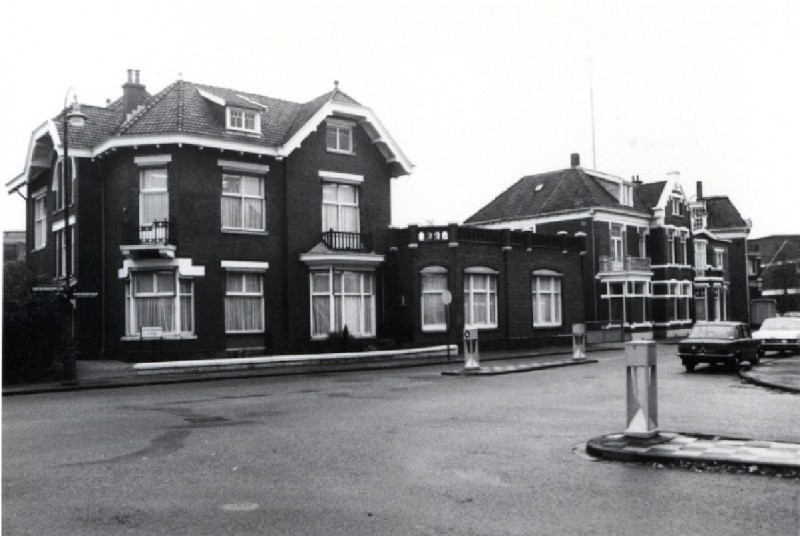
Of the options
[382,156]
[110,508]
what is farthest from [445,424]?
[382,156]

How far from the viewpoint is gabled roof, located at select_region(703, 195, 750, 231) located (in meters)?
64.4

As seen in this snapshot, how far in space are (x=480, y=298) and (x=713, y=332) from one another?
43.0 ft

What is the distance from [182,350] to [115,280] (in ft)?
12.1

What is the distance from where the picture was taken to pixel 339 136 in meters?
32.6

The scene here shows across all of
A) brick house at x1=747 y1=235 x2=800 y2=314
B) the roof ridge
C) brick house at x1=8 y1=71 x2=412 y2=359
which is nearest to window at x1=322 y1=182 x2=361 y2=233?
brick house at x1=8 y1=71 x2=412 y2=359

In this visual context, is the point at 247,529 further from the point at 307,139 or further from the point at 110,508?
the point at 307,139

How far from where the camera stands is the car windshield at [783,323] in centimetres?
3191

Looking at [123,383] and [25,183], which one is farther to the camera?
[25,183]

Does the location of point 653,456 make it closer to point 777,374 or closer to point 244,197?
point 777,374

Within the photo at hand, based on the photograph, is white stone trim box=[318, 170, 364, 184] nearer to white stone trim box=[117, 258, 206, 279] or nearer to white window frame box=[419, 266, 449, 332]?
white window frame box=[419, 266, 449, 332]

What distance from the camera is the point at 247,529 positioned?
6.38 meters

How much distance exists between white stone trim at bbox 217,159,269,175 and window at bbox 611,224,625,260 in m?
25.4

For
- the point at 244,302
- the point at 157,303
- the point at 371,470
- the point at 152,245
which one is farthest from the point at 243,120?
the point at 371,470

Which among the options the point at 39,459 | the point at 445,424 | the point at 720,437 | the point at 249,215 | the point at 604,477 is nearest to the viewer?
the point at 604,477
